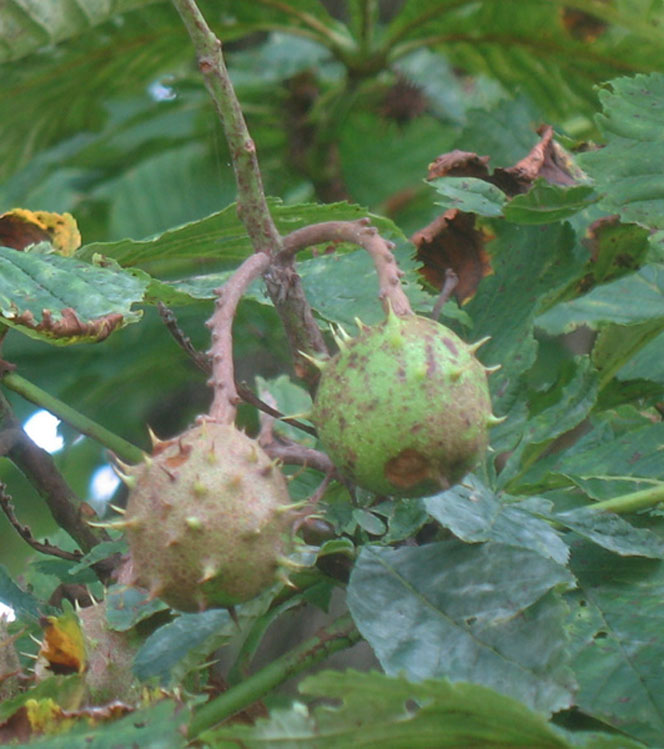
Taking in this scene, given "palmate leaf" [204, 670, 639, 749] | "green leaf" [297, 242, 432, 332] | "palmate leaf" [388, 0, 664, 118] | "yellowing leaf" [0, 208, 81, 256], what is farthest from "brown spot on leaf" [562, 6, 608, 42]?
"palmate leaf" [204, 670, 639, 749]

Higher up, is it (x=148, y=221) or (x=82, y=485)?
(x=148, y=221)

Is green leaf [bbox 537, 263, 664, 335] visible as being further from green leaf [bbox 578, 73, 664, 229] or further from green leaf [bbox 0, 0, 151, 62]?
green leaf [bbox 0, 0, 151, 62]

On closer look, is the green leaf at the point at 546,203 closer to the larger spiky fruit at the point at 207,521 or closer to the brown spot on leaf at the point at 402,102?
the larger spiky fruit at the point at 207,521

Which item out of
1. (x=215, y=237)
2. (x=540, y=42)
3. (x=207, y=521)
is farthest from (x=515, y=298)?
(x=540, y=42)

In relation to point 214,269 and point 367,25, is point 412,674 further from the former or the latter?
point 367,25

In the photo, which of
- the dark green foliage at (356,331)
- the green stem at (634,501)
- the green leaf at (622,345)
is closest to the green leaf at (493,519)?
the dark green foliage at (356,331)

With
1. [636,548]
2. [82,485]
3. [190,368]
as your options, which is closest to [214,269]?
[190,368]
